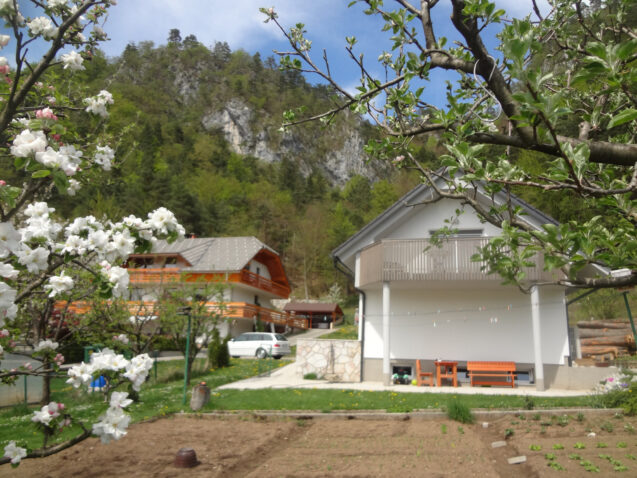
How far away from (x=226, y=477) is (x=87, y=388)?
3.88 metres

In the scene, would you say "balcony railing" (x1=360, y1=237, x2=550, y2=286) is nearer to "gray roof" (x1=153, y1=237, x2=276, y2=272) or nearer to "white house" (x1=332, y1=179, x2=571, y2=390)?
"white house" (x1=332, y1=179, x2=571, y2=390)

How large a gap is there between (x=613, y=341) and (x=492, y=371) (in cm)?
653

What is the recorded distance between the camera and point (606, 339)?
18250 millimetres

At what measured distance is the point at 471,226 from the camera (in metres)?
16.5

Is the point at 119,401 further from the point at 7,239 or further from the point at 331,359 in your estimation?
the point at 331,359

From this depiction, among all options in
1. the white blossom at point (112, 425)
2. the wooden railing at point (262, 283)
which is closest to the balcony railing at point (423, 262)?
the white blossom at point (112, 425)

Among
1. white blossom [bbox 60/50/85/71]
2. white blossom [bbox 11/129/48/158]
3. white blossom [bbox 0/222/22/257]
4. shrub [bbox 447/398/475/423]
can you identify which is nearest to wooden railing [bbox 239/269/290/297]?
shrub [bbox 447/398/475/423]

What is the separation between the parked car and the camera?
79.1ft

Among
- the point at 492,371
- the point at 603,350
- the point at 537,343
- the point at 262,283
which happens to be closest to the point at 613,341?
the point at 603,350

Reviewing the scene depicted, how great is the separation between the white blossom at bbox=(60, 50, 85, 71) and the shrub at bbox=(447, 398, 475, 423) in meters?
8.40

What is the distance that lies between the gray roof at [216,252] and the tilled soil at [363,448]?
2288cm

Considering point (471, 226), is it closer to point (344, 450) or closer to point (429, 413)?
point (429, 413)

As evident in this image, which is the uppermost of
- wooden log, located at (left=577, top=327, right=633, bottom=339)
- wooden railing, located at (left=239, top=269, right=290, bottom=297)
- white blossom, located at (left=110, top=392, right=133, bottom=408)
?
wooden railing, located at (left=239, top=269, right=290, bottom=297)

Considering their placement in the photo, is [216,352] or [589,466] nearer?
[589,466]
